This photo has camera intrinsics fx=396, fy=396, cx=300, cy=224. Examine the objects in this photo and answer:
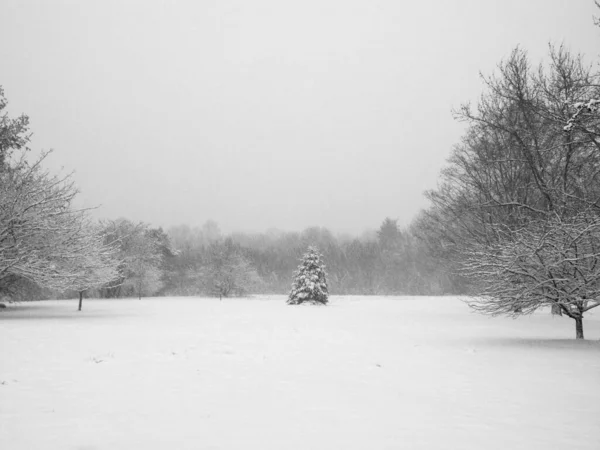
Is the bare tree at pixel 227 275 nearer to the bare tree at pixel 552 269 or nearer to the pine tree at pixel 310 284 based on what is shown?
the pine tree at pixel 310 284

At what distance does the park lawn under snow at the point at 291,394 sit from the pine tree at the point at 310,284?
66.0ft

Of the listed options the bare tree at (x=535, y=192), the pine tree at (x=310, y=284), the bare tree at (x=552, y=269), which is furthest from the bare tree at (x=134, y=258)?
the bare tree at (x=552, y=269)

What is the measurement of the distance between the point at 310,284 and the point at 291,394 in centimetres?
2505

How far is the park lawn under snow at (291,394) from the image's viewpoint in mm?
3727

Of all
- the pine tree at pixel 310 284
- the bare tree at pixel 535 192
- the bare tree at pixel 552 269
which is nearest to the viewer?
the bare tree at pixel 552 269

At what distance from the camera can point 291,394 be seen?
533 cm

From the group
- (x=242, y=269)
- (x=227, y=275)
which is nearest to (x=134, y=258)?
(x=227, y=275)

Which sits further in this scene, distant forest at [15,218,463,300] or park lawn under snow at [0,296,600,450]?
distant forest at [15,218,463,300]

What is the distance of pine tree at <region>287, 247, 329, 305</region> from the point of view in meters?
30.3

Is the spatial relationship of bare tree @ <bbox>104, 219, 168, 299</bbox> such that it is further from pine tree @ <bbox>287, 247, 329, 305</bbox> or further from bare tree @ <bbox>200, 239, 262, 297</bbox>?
pine tree @ <bbox>287, 247, 329, 305</bbox>

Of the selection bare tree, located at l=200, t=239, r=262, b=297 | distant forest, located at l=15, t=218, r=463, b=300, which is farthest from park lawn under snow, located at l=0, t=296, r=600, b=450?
bare tree, located at l=200, t=239, r=262, b=297

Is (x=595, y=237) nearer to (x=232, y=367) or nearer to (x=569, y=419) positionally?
(x=569, y=419)

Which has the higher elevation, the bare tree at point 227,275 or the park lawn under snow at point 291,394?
the bare tree at point 227,275

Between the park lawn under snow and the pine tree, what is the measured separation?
20109 millimetres
